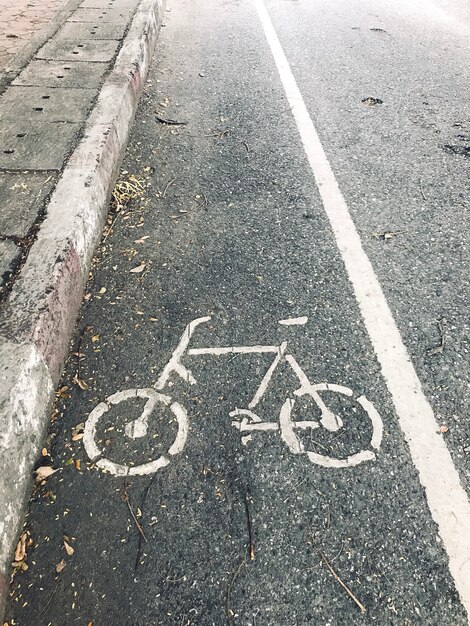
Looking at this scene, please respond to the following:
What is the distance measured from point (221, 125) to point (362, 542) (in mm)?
4193

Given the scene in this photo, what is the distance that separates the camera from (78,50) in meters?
5.77

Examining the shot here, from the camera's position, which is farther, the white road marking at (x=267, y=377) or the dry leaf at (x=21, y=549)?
the white road marking at (x=267, y=377)

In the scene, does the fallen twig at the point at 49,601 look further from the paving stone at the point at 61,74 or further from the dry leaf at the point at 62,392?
the paving stone at the point at 61,74

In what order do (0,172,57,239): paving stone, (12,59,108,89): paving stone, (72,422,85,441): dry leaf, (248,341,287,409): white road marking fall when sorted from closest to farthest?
(72,422,85,441): dry leaf, (248,341,287,409): white road marking, (0,172,57,239): paving stone, (12,59,108,89): paving stone

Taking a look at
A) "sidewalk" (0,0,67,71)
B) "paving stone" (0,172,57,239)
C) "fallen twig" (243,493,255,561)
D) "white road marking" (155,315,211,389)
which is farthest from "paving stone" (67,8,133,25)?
"fallen twig" (243,493,255,561)

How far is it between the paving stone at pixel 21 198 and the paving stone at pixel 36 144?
14cm

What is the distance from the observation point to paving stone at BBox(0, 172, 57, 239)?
3156mm

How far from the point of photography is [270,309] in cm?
307

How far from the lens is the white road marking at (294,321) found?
2965 mm

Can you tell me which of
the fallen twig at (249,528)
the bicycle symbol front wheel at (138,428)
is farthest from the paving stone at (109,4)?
the fallen twig at (249,528)

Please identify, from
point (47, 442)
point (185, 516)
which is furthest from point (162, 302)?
point (185, 516)

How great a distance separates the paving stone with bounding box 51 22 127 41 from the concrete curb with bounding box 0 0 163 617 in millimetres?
2152

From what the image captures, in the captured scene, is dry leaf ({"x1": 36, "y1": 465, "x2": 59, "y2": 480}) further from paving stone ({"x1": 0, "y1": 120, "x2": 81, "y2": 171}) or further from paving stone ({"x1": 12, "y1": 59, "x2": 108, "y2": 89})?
paving stone ({"x1": 12, "y1": 59, "x2": 108, "y2": 89})

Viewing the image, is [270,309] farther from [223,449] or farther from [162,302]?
[223,449]
